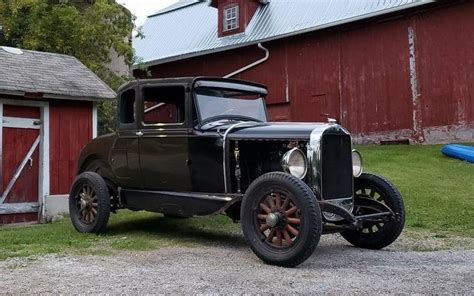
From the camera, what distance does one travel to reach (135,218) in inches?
375

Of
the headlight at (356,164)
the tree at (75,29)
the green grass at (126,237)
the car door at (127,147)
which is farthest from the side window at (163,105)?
the tree at (75,29)

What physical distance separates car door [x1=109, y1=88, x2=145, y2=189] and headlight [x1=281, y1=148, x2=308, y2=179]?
2.48 meters

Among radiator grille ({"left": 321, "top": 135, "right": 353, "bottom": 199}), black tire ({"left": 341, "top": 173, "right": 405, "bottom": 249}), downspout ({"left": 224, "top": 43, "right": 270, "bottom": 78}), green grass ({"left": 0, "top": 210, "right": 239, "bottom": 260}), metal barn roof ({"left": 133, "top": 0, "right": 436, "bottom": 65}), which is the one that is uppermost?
metal barn roof ({"left": 133, "top": 0, "right": 436, "bottom": 65})

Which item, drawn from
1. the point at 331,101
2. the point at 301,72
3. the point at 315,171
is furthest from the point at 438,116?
the point at 315,171

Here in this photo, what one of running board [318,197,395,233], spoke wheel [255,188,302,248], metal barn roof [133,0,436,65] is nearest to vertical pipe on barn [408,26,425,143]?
metal barn roof [133,0,436,65]

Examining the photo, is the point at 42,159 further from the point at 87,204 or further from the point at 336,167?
the point at 336,167

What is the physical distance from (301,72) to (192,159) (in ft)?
44.6

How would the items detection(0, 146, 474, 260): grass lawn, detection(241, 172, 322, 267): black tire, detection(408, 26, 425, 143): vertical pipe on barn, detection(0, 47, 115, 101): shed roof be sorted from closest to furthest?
detection(241, 172, 322, 267): black tire → detection(0, 146, 474, 260): grass lawn → detection(0, 47, 115, 101): shed roof → detection(408, 26, 425, 143): vertical pipe on barn

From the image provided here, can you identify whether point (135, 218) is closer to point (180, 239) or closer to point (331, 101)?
point (180, 239)

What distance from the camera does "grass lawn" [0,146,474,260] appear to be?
6898mm

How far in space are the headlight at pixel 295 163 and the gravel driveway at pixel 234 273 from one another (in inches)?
39.4

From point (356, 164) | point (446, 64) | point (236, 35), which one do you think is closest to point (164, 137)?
point (356, 164)

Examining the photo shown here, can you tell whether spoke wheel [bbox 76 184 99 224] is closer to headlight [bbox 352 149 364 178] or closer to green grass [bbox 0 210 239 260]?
green grass [bbox 0 210 239 260]

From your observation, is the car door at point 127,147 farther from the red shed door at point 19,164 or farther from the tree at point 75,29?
the tree at point 75,29
